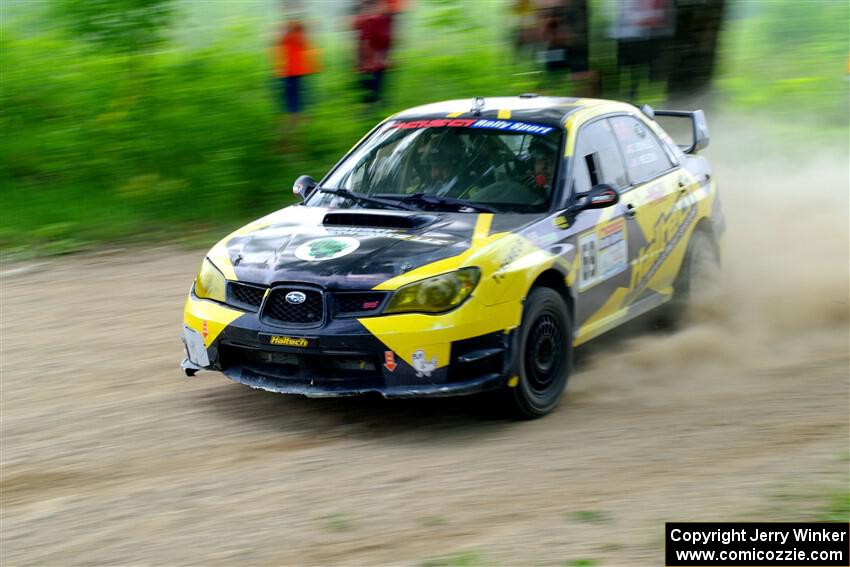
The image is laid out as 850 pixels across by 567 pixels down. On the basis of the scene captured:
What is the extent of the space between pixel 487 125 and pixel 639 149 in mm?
1207

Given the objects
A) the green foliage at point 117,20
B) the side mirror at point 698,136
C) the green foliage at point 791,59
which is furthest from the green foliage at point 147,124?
the green foliage at point 791,59

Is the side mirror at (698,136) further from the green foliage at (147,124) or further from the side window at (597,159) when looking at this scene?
the green foliage at (147,124)

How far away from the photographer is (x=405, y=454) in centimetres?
605

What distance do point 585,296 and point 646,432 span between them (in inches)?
38.2

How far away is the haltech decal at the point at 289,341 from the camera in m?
6.14

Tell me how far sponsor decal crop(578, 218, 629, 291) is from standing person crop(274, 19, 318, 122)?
5.87m

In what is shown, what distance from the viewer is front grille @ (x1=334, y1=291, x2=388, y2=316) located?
6.09 m

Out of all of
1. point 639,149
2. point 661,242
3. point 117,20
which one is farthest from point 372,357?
point 117,20

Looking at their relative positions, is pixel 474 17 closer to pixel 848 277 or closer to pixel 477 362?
pixel 848 277

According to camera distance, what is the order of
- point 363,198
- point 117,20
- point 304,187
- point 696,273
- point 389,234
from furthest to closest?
point 117,20 → point 696,273 → point 304,187 → point 363,198 → point 389,234

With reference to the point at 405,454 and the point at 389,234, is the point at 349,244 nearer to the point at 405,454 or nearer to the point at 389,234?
the point at 389,234

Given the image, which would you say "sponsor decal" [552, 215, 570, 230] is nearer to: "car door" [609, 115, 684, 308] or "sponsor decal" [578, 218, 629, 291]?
"sponsor decal" [578, 218, 629, 291]

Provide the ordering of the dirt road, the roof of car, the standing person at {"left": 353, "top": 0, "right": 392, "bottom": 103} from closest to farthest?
the dirt road, the roof of car, the standing person at {"left": 353, "top": 0, "right": 392, "bottom": 103}

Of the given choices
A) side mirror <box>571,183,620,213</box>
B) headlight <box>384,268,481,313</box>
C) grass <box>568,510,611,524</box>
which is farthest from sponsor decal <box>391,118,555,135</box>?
grass <box>568,510,611,524</box>
